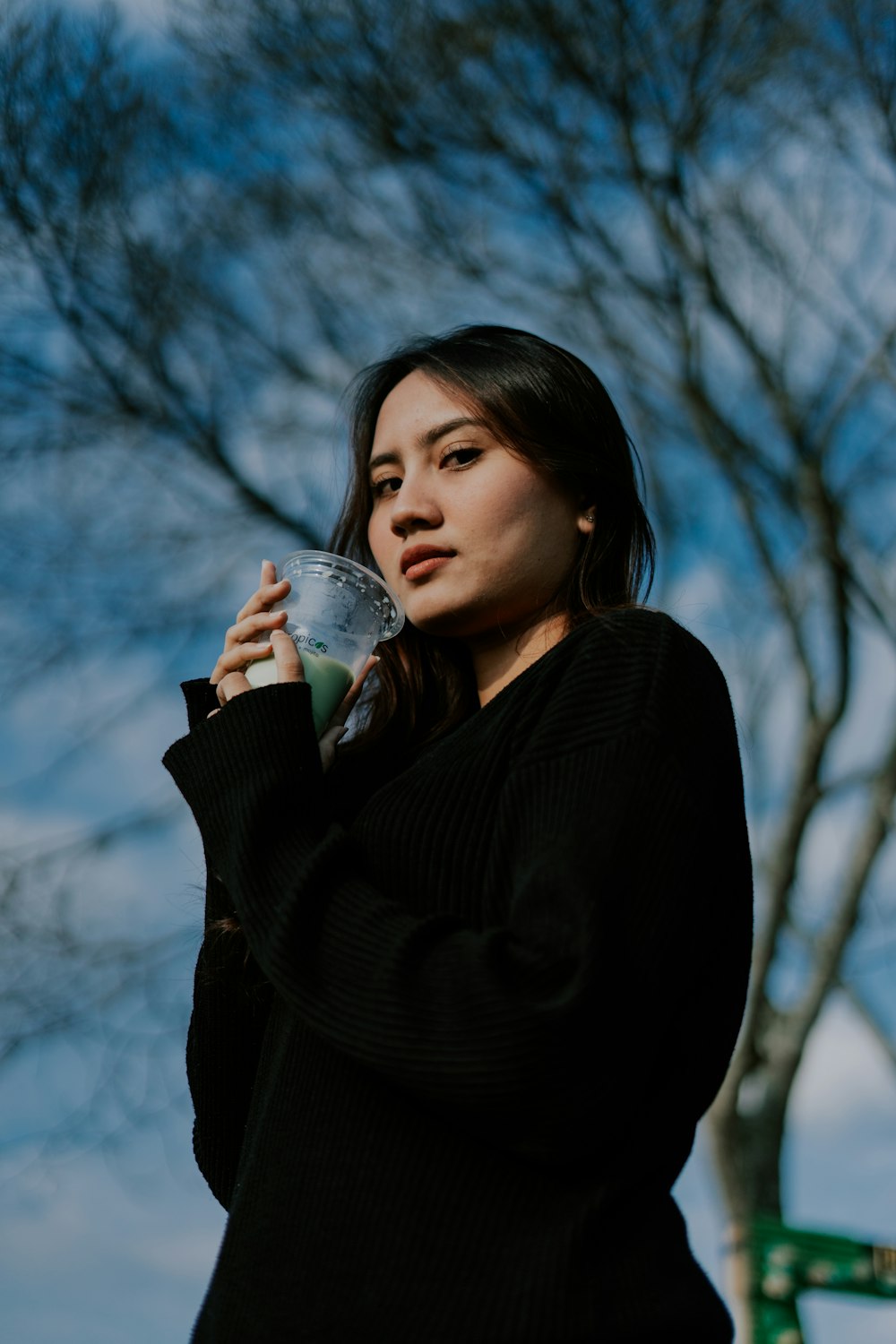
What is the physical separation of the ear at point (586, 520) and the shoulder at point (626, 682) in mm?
333

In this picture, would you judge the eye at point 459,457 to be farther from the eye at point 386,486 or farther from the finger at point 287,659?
the finger at point 287,659

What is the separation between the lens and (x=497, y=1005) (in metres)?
1.13

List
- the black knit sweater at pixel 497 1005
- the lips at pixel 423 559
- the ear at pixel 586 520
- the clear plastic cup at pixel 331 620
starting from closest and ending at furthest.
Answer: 1. the black knit sweater at pixel 497 1005
2. the clear plastic cup at pixel 331 620
3. the lips at pixel 423 559
4. the ear at pixel 586 520

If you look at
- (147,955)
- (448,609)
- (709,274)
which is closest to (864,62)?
(709,274)

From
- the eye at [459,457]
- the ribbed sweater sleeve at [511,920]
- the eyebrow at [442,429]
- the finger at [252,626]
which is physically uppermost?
the eyebrow at [442,429]

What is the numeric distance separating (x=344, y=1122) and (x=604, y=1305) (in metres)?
0.27

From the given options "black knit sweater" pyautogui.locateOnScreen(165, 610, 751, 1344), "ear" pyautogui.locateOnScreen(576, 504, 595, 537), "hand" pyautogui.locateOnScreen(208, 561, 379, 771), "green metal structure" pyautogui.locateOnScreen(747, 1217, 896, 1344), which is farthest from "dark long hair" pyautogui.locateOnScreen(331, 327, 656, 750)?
"green metal structure" pyautogui.locateOnScreen(747, 1217, 896, 1344)

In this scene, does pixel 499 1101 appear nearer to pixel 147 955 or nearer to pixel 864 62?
pixel 147 955

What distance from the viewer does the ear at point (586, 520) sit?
5.88 ft

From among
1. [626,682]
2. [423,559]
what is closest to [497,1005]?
[626,682]

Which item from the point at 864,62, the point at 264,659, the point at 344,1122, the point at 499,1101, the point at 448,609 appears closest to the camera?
the point at 499,1101

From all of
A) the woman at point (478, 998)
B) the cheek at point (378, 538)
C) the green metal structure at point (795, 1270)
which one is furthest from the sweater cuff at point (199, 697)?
the green metal structure at point (795, 1270)

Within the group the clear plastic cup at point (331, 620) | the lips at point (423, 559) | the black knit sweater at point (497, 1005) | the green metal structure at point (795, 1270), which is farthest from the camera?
the green metal structure at point (795, 1270)

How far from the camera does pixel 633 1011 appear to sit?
1183 millimetres
